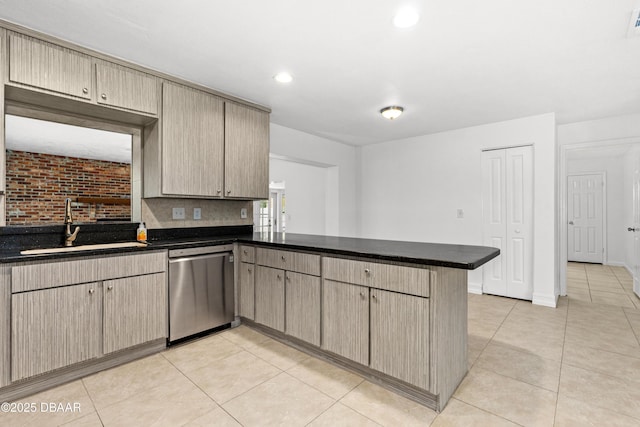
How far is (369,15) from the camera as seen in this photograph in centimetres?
192

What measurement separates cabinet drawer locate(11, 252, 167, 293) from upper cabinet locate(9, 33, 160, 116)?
1.19 m

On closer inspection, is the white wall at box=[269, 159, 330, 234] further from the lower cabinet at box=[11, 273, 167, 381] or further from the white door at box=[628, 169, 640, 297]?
the white door at box=[628, 169, 640, 297]

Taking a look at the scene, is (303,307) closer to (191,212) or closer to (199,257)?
(199,257)

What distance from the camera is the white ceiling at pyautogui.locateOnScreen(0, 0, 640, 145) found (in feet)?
6.15

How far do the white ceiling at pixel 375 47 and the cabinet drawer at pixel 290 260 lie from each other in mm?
1550

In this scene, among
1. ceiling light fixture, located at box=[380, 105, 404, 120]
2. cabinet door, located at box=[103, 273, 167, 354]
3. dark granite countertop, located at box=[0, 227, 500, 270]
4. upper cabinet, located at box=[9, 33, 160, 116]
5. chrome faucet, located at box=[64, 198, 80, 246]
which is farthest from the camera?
ceiling light fixture, located at box=[380, 105, 404, 120]

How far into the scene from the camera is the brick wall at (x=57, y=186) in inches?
93.6

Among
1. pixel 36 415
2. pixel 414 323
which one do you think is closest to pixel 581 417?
pixel 414 323

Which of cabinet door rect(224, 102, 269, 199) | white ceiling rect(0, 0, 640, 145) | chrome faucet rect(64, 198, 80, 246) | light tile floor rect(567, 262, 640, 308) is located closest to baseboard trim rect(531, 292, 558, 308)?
light tile floor rect(567, 262, 640, 308)

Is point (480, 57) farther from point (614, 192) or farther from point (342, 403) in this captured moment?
point (614, 192)

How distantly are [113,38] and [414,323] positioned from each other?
8.97 ft

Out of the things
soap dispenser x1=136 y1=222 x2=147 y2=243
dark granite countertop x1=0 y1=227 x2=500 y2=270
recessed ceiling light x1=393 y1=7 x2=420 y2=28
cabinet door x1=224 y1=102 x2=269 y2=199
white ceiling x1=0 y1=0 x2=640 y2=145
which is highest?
white ceiling x1=0 y1=0 x2=640 y2=145

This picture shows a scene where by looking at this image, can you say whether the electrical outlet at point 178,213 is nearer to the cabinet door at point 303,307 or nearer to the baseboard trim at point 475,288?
the cabinet door at point 303,307

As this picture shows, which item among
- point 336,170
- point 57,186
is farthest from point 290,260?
point 336,170
